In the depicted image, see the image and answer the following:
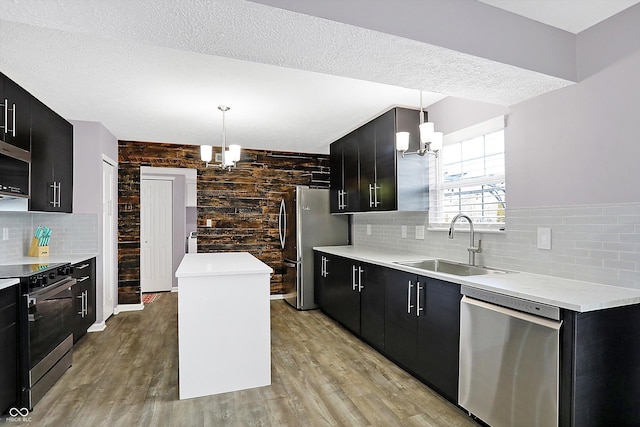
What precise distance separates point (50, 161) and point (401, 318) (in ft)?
11.2

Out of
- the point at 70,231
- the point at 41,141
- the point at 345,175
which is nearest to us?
the point at 41,141

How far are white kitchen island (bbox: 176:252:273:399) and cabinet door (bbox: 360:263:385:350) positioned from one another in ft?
3.36

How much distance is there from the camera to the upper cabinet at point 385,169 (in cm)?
333

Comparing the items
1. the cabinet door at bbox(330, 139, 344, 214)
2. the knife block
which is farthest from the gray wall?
the knife block

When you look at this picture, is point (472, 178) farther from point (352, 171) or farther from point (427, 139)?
point (352, 171)

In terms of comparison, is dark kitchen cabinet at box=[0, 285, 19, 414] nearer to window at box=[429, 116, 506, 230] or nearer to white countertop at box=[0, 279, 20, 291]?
white countertop at box=[0, 279, 20, 291]

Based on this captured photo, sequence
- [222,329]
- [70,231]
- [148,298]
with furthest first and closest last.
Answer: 1. [148,298]
2. [70,231]
3. [222,329]

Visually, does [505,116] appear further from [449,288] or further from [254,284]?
[254,284]

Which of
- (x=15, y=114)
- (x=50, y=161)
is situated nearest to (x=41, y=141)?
(x=50, y=161)

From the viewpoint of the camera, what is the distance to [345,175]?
14.6 feet

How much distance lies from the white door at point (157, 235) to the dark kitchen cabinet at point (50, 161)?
6.54 ft

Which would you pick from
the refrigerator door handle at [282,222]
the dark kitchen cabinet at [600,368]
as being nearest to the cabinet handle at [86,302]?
the refrigerator door handle at [282,222]

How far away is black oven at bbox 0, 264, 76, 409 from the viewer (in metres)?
2.24

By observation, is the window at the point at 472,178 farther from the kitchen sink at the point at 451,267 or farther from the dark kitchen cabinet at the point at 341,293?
the dark kitchen cabinet at the point at 341,293
